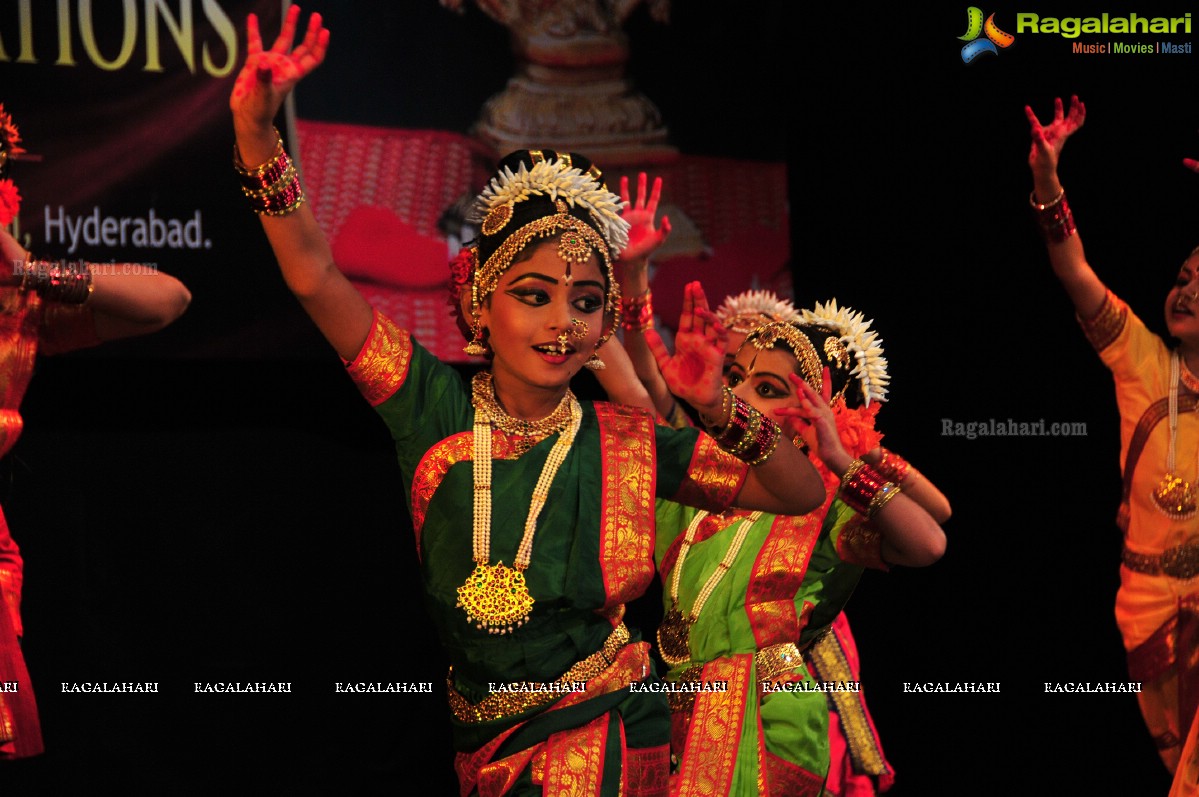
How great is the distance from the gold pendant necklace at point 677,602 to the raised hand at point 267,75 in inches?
55.4

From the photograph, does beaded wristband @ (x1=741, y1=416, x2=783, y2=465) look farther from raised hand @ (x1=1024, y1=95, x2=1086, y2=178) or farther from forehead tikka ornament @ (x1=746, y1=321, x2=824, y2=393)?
raised hand @ (x1=1024, y1=95, x2=1086, y2=178)

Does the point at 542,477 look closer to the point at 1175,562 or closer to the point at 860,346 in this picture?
the point at 860,346

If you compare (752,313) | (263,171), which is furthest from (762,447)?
(752,313)

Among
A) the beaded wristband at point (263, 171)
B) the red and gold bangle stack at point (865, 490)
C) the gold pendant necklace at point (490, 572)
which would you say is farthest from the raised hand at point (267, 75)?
the red and gold bangle stack at point (865, 490)

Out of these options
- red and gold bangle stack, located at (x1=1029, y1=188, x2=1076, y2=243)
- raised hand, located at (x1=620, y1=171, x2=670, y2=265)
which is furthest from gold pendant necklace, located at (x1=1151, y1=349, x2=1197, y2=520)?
raised hand, located at (x1=620, y1=171, x2=670, y2=265)

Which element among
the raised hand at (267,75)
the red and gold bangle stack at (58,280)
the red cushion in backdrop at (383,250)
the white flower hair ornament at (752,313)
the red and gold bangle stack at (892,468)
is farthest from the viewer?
the red cushion in backdrop at (383,250)

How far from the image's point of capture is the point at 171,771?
3969 millimetres

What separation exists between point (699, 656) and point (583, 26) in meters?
1.98

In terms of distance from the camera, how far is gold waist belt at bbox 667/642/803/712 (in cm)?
314

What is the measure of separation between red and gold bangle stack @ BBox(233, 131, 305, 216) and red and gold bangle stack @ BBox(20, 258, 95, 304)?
0.61 m

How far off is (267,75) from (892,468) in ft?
5.02

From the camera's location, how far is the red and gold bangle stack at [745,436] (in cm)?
250

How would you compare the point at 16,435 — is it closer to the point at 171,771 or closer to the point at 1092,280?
the point at 171,771

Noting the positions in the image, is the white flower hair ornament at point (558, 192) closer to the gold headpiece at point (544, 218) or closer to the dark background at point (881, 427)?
the gold headpiece at point (544, 218)
